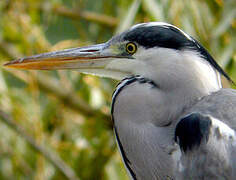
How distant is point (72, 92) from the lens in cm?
326

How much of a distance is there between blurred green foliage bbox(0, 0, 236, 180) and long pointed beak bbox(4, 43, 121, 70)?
65 centimetres

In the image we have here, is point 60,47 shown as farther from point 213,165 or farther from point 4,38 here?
point 213,165

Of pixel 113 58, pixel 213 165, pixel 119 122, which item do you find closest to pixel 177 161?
pixel 213 165

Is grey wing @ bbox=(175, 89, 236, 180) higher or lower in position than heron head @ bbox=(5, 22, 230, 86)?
lower

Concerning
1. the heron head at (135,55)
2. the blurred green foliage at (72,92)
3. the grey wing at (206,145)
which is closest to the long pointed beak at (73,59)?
the heron head at (135,55)

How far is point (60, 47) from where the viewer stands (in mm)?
2988

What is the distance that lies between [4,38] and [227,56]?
1407mm

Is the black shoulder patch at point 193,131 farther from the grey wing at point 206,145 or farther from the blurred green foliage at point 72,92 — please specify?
the blurred green foliage at point 72,92

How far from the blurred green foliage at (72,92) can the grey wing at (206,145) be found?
0.86 metres

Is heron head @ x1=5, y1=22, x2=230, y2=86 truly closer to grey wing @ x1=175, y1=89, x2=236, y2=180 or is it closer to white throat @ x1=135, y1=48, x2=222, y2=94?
white throat @ x1=135, y1=48, x2=222, y2=94

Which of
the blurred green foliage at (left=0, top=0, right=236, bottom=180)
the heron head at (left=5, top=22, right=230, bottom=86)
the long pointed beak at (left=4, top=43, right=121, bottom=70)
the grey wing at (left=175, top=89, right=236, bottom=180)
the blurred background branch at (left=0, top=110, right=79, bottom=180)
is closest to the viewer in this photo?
the grey wing at (left=175, top=89, right=236, bottom=180)

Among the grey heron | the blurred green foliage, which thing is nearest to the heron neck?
the grey heron

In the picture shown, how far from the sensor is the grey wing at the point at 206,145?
A: 4.83 feet

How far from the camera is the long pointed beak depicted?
1708 millimetres
